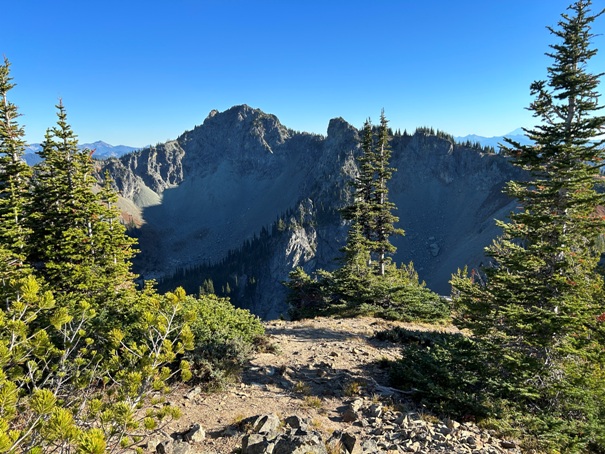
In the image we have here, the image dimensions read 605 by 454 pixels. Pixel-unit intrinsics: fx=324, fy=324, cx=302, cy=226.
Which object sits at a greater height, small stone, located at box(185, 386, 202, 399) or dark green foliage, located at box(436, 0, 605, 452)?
dark green foliage, located at box(436, 0, 605, 452)

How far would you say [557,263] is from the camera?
11398 millimetres

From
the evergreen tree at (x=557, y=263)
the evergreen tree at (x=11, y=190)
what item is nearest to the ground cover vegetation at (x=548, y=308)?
the evergreen tree at (x=557, y=263)

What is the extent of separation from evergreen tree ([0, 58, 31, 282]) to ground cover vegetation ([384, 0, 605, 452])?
62.9 ft

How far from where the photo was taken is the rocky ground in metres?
7.62

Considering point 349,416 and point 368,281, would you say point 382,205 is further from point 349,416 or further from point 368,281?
point 349,416

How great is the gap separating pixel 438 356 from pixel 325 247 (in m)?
161

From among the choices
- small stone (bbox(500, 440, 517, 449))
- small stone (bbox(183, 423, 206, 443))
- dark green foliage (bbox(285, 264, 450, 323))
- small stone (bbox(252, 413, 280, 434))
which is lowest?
dark green foliage (bbox(285, 264, 450, 323))

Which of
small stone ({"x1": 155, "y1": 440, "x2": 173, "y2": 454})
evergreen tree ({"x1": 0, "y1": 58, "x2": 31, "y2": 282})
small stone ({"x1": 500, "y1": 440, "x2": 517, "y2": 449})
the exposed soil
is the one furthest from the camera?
evergreen tree ({"x1": 0, "y1": 58, "x2": 31, "y2": 282})

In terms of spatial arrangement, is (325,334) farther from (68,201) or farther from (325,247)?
(325,247)

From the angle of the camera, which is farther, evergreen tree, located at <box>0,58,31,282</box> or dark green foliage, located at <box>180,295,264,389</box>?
evergreen tree, located at <box>0,58,31,282</box>

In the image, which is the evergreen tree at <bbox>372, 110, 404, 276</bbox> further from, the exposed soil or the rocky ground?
the rocky ground

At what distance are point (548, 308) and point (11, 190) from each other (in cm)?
2629

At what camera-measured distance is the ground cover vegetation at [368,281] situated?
25.0 metres

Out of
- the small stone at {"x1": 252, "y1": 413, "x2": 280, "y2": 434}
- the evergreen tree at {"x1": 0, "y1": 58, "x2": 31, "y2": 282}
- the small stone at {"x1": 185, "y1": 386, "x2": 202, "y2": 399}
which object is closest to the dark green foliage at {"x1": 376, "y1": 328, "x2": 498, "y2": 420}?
the small stone at {"x1": 252, "y1": 413, "x2": 280, "y2": 434}
